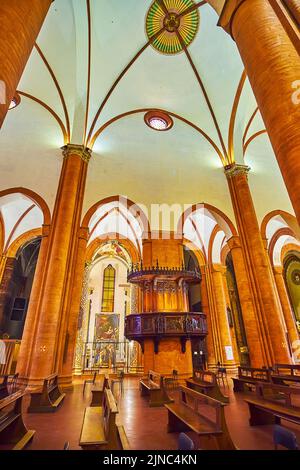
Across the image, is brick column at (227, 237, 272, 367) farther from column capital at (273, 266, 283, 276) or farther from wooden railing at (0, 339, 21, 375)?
wooden railing at (0, 339, 21, 375)

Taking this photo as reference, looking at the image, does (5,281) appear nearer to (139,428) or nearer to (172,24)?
(139,428)

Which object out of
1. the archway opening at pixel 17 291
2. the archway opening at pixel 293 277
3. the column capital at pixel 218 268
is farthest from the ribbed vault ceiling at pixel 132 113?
the archway opening at pixel 293 277

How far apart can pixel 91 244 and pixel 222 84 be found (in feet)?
42.0

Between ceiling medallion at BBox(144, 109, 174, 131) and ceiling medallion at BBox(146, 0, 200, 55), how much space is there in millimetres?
2640

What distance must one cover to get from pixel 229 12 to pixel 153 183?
25.3 feet

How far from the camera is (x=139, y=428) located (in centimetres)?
389

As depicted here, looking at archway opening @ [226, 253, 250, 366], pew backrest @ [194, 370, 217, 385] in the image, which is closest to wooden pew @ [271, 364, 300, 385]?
pew backrest @ [194, 370, 217, 385]

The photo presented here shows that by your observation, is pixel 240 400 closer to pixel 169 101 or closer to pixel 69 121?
pixel 69 121

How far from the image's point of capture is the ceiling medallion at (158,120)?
12.9 meters

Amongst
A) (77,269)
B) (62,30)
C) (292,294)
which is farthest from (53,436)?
(292,294)

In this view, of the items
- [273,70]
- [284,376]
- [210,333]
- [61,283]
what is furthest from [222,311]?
[273,70]

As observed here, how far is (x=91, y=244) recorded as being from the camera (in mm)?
18141

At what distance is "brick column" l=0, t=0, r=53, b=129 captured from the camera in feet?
12.1

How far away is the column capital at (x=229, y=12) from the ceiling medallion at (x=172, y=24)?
6.98m
